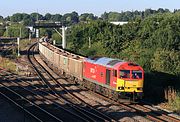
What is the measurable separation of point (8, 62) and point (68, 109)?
3966 cm

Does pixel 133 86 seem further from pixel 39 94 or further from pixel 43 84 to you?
pixel 43 84

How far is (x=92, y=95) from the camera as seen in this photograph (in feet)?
99.6

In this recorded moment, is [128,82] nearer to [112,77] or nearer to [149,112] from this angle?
[112,77]

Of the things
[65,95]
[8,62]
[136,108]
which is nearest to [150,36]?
[8,62]

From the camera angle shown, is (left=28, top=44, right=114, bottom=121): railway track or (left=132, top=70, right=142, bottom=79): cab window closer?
(left=28, top=44, right=114, bottom=121): railway track

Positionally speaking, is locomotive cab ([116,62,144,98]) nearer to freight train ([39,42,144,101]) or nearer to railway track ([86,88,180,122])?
freight train ([39,42,144,101])

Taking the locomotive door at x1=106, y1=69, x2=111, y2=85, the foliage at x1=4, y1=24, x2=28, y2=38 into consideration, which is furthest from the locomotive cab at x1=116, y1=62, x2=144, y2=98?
the foliage at x1=4, y1=24, x2=28, y2=38

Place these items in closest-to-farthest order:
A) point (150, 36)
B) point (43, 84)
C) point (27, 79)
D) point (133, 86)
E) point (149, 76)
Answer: point (133, 86) < point (149, 76) < point (43, 84) < point (27, 79) < point (150, 36)

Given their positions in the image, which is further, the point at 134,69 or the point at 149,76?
the point at 149,76

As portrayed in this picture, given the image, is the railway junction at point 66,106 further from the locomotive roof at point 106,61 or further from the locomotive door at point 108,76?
the locomotive roof at point 106,61

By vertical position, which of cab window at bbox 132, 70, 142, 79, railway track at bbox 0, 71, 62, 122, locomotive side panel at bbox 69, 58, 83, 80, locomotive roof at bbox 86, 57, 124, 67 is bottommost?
railway track at bbox 0, 71, 62, 122

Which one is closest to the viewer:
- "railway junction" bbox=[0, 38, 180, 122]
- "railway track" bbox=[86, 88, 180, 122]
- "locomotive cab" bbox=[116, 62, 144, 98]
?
"railway track" bbox=[86, 88, 180, 122]

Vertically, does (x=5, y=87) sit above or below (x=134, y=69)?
below

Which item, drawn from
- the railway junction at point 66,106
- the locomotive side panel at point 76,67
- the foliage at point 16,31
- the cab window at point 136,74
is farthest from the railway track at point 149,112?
the foliage at point 16,31
